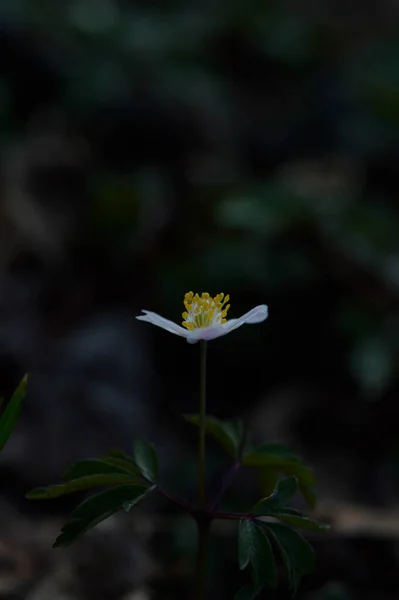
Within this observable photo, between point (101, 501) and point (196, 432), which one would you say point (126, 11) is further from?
point (101, 501)

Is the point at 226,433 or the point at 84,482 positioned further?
the point at 226,433

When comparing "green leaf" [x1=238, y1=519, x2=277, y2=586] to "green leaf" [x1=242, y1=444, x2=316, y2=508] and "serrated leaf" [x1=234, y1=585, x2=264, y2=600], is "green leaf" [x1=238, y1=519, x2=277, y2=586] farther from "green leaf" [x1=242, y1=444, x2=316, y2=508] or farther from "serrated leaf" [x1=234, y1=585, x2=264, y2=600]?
"green leaf" [x1=242, y1=444, x2=316, y2=508]

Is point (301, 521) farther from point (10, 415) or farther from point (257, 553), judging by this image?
point (10, 415)

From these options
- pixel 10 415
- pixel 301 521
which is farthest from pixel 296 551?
pixel 10 415

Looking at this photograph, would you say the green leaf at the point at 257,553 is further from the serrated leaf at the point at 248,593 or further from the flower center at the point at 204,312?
the flower center at the point at 204,312

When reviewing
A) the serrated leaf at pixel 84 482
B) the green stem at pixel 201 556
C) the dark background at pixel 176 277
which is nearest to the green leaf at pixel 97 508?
the serrated leaf at pixel 84 482

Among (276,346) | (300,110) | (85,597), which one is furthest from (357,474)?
(300,110)
